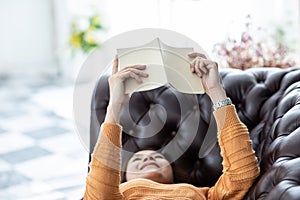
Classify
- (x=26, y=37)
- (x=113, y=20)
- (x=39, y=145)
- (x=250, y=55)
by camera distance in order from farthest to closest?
(x=26, y=37)
(x=113, y=20)
(x=39, y=145)
(x=250, y=55)

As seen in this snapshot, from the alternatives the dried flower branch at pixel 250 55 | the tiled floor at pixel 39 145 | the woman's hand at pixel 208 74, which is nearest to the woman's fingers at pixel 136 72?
the woman's hand at pixel 208 74

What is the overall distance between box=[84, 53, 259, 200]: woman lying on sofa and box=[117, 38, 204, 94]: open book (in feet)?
0.06

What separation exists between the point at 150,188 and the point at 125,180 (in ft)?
0.67

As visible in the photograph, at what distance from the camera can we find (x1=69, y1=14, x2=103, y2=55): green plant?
4.55m

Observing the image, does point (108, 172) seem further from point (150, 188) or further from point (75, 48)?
point (75, 48)

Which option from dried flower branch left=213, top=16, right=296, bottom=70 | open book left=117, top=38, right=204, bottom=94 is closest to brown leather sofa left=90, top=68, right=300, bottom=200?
open book left=117, top=38, right=204, bottom=94

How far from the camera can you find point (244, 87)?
2.03 meters

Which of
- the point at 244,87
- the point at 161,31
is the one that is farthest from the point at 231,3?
the point at 161,31

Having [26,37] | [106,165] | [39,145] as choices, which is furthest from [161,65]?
[26,37]

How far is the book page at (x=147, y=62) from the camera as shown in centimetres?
166

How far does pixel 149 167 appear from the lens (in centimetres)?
186

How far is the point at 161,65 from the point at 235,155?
13.6 inches

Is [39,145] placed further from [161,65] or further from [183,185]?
[161,65]

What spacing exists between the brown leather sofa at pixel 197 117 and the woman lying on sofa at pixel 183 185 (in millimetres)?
120
